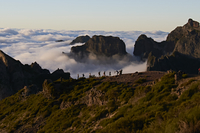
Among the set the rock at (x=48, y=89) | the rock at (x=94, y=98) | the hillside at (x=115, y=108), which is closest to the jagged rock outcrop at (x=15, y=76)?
the rock at (x=48, y=89)

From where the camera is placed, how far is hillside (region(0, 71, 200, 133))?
19.1 m

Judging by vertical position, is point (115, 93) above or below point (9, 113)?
above

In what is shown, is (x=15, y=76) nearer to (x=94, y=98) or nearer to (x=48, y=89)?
(x=48, y=89)

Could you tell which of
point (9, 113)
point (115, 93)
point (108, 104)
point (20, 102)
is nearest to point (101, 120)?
point (108, 104)

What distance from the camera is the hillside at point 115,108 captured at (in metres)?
19.1

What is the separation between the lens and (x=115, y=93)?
31.7 m

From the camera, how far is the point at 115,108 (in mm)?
27859

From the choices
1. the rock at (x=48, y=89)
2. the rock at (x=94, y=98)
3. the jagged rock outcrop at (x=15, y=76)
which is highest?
the rock at (x=94, y=98)

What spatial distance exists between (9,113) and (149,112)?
3778cm

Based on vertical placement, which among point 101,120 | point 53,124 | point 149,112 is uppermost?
point 149,112

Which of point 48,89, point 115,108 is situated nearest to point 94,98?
point 115,108

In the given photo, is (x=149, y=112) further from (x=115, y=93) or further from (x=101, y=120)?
(x=115, y=93)

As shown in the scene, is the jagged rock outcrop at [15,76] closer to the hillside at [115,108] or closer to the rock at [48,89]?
the rock at [48,89]

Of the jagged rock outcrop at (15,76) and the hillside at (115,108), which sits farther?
the jagged rock outcrop at (15,76)
